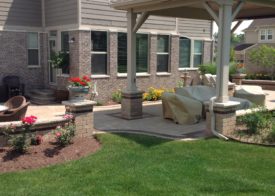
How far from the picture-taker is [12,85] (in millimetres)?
14117

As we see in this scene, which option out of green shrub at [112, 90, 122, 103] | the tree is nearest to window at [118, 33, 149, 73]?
green shrub at [112, 90, 122, 103]

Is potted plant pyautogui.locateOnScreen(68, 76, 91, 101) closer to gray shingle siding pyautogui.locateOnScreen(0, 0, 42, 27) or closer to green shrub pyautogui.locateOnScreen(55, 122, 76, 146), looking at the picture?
green shrub pyautogui.locateOnScreen(55, 122, 76, 146)

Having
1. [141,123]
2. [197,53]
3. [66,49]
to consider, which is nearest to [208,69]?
[197,53]

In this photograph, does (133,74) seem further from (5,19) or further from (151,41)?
(5,19)

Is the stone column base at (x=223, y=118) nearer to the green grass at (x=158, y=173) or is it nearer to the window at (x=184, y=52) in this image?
the green grass at (x=158, y=173)

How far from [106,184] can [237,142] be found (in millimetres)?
3833

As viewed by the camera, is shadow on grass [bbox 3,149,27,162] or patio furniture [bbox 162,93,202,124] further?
patio furniture [bbox 162,93,202,124]

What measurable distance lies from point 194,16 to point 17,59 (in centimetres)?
770

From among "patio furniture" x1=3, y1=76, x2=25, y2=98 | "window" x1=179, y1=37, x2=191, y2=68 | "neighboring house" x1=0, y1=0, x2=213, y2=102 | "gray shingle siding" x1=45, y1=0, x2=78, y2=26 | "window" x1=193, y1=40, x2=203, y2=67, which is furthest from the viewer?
"window" x1=193, y1=40, x2=203, y2=67

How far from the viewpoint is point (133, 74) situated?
35.9 ft

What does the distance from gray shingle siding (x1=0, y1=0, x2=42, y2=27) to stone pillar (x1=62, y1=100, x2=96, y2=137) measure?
310 inches

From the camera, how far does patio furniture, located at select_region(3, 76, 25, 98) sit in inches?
554

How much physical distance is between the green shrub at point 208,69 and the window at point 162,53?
7.61 ft

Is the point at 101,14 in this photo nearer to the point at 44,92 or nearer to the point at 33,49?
the point at 33,49
